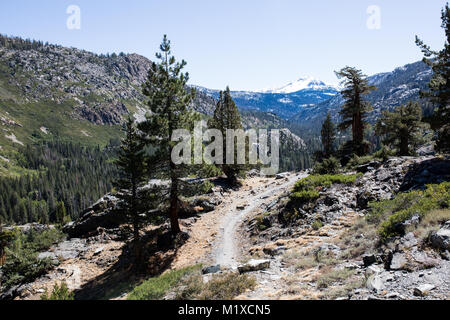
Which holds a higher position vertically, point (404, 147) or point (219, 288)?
point (404, 147)

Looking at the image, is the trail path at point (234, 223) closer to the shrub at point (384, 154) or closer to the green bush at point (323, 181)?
the green bush at point (323, 181)

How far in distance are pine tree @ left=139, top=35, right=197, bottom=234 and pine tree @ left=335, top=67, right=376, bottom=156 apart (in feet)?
62.5

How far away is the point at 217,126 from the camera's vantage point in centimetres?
3766

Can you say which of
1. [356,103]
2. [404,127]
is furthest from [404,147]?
[356,103]

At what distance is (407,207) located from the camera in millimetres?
12086

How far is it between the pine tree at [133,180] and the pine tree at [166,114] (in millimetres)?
1059

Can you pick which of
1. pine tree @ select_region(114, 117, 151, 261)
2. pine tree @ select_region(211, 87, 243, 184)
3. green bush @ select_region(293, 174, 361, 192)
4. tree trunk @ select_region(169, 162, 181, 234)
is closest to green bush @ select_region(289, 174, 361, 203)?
green bush @ select_region(293, 174, 361, 192)

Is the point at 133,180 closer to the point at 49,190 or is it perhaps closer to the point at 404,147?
the point at 404,147

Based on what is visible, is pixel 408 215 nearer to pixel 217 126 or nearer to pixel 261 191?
pixel 261 191

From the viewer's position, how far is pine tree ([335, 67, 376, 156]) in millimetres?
28281

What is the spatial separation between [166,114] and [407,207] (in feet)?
56.5

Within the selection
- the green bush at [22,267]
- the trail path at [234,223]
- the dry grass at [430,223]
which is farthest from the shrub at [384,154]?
the green bush at [22,267]

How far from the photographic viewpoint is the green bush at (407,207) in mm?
10234
